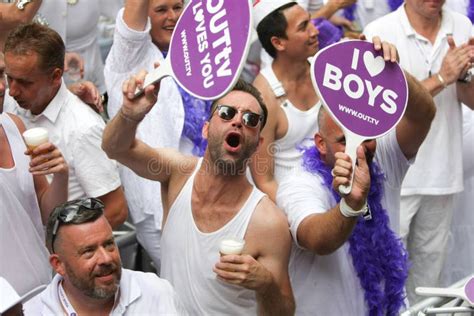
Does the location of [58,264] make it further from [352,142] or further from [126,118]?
[352,142]

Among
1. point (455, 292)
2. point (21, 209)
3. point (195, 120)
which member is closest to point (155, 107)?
point (195, 120)

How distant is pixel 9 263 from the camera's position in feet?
13.1

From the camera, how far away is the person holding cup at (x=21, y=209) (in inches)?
156

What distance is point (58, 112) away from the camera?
4.30 metres

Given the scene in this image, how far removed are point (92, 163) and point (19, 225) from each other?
0.41 m

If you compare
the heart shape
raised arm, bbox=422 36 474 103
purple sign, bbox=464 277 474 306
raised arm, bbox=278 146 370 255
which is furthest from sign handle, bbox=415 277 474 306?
raised arm, bbox=422 36 474 103

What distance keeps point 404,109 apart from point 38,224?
1.47m

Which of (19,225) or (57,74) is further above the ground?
(57,74)

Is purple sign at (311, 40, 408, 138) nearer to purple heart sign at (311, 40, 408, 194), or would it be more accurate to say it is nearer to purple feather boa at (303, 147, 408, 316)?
purple heart sign at (311, 40, 408, 194)

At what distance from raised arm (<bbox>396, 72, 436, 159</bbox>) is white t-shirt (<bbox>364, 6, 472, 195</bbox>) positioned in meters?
1.03

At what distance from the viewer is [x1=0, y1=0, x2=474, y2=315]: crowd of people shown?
356cm

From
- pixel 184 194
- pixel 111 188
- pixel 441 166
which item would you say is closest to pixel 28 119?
pixel 111 188

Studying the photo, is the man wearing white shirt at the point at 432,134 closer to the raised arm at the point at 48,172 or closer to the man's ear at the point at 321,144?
the man's ear at the point at 321,144

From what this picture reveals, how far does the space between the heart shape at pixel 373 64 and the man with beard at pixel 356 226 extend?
20cm
